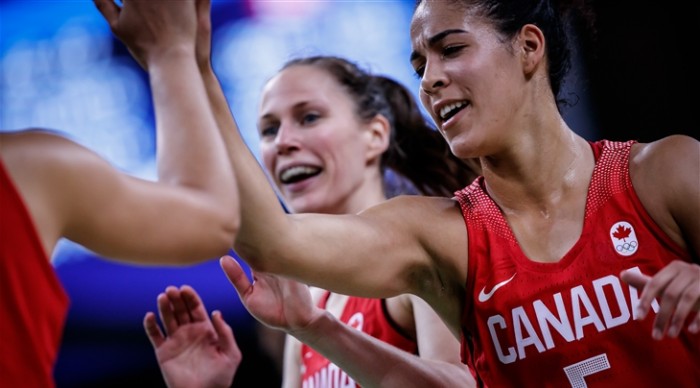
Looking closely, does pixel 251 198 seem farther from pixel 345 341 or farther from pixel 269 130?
pixel 269 130

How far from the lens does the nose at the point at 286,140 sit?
9.62 ft

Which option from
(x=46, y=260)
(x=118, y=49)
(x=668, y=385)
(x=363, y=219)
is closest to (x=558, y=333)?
(x=668, y=385)

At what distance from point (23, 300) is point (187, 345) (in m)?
1.17

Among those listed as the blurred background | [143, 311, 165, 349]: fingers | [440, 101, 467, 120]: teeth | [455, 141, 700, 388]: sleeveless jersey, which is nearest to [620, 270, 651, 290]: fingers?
[455, 141, 700, 388]: sleeveless jersey

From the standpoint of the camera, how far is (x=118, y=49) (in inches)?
171

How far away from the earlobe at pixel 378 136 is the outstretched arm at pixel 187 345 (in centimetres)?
96

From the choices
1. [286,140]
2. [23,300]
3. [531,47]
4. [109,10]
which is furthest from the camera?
[286,140]

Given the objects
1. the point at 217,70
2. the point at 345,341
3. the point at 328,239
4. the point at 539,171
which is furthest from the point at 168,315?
the point at 217,70

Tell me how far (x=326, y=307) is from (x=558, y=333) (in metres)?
1.12

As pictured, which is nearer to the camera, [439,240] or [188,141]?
[188,141]

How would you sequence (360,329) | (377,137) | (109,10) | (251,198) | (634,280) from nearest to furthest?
(109,10) < (634,280) < (251,198) < (360,329) < (377,137)

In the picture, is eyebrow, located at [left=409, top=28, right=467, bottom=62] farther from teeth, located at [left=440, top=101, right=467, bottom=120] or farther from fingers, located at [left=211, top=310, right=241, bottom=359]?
fingers, located at [left=211, top=310, right=241, bottom=359]

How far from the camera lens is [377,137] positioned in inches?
122

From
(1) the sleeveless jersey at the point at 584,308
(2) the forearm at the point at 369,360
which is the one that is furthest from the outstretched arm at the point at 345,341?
(1) the sleeveless jersey at the point at 584,308
